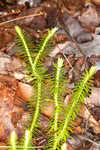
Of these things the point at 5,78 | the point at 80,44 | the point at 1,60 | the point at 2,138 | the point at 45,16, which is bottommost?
the point at 2,138

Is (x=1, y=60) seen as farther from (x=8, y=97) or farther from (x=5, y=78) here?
(x=8, y=97)

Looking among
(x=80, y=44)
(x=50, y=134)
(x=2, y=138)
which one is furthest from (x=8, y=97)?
(x=80, y=44)

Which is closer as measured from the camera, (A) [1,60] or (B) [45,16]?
(A) [1,60]

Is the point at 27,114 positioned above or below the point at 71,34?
below

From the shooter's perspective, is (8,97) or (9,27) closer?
(8,97)

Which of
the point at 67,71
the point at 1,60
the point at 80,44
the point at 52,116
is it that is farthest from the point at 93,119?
the point at 1,60

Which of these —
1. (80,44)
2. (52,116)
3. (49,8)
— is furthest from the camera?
(49,8)

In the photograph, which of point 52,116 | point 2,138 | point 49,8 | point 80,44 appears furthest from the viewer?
point 49,8

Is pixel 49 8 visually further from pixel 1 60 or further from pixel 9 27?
pixel 1 60

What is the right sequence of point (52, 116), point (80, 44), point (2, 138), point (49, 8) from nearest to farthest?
point (2, 138) → point (52, 116) → point (80, 44) → point (49, 8)
